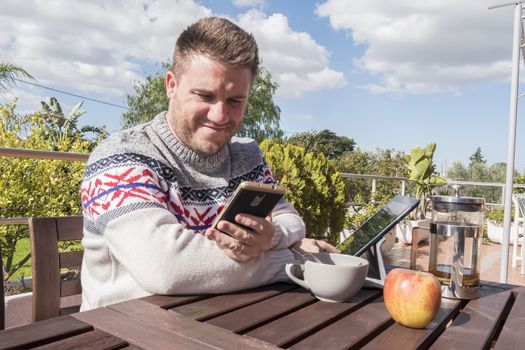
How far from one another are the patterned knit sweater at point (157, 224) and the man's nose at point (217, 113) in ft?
0.50

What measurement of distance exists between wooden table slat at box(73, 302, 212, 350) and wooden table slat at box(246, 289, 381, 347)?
0.42ft

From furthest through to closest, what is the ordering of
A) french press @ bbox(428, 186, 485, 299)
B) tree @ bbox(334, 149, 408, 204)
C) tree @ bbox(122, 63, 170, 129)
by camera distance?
tree @ bbox(122, 63, 170, 129), tree @ bbox(334, 149, 408, 204), french press @ bbox(428, 186, 485, 299)

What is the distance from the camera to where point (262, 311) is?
3.13 ft

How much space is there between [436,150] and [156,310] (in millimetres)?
7995

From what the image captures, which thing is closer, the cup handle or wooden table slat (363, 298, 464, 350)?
wooden table slat (363, 298, 464, 350)

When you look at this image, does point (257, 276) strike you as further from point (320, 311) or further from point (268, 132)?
point (268, 132)

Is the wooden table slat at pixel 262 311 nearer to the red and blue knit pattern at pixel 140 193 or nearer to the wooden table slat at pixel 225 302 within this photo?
the wooden table slat at pixel 225 302

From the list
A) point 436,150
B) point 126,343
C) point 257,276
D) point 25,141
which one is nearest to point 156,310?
point 126,343

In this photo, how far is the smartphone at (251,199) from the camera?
0.96 metres

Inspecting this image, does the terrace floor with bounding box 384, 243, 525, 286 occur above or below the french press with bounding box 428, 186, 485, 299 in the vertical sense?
below

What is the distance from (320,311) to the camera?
3.19 ft

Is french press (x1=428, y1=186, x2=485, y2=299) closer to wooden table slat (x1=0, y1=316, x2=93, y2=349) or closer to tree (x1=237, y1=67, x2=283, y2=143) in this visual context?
wooden table slat (x1=0, y1=316, x2=93, y2=349)

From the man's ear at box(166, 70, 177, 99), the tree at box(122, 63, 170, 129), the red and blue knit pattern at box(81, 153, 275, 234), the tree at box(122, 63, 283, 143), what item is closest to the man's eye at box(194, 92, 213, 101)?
the man's ear at box(166, 70, 177, 99)

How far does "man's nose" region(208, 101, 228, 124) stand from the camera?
1355 mm
